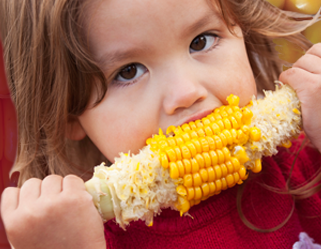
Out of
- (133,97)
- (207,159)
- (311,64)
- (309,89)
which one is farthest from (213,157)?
(311,64)

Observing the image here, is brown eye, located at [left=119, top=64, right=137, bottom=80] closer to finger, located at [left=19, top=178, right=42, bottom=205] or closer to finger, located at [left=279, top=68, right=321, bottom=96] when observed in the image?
finger, located at [left=19, top=178, right=42, bottom=205]

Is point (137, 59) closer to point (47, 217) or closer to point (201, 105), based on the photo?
point (201, 105)

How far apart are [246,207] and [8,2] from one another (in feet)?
4.23

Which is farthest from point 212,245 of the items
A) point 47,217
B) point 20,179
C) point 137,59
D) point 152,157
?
point 20,179

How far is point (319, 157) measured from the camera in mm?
1575

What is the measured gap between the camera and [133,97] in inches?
46.9

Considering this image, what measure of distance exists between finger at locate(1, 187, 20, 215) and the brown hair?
0.39 m

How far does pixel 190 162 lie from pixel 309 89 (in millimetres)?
548

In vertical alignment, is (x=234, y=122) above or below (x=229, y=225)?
above

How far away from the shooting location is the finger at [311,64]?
125 centimetres

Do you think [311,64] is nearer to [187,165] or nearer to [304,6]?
[304,6]

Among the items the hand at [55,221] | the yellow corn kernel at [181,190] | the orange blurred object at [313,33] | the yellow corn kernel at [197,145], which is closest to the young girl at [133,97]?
the hand at [55,221]

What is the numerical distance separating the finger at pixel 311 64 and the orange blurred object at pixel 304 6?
0.49 metres

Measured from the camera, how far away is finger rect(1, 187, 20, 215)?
1008mm
